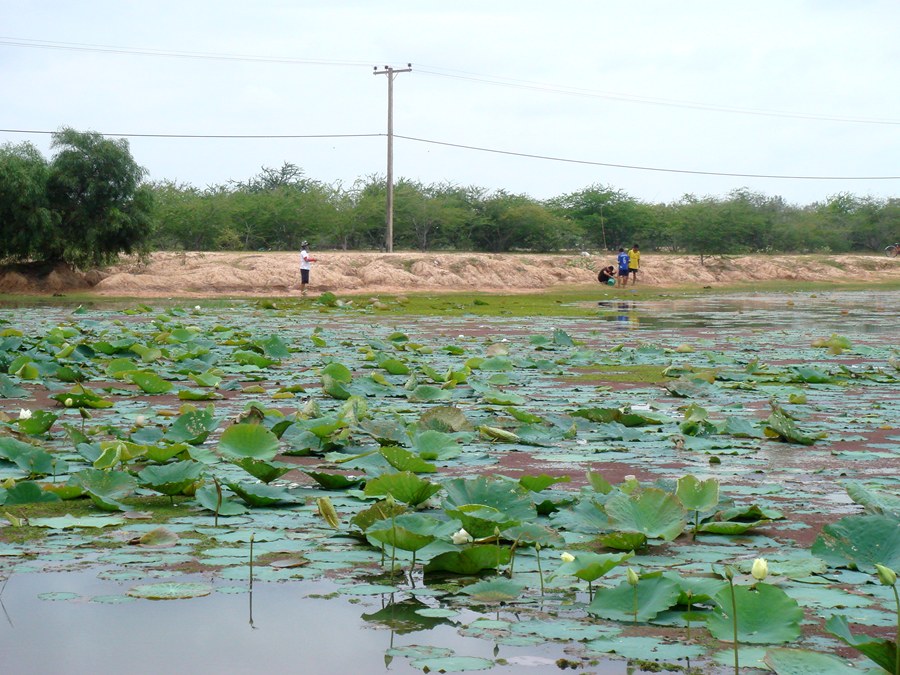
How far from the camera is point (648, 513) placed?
10.5 feet

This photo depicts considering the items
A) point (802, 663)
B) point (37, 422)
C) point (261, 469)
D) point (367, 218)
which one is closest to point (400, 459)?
point (261, 469)

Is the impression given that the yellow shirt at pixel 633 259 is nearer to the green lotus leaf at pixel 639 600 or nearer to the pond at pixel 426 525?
the pond at pixel 426 525

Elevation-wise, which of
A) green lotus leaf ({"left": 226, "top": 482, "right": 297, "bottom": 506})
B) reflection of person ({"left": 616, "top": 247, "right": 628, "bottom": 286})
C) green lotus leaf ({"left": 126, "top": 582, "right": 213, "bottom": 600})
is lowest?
green lotus leaf ({"left": 126, "top": 582, "right": 213, "bottom": 600})

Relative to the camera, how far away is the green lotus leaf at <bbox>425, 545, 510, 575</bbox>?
2.89m

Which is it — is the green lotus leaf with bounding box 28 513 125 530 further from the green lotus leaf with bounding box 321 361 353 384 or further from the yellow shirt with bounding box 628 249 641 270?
the yellow shirt with bounding box 628 249 641 270

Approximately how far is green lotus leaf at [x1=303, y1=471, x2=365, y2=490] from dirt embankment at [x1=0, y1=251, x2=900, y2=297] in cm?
2471

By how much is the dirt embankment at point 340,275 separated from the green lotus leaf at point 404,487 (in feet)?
83.2

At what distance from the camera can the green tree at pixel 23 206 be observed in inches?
1081

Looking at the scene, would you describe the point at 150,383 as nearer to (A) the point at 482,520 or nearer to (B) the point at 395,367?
(B) the point at 395,367

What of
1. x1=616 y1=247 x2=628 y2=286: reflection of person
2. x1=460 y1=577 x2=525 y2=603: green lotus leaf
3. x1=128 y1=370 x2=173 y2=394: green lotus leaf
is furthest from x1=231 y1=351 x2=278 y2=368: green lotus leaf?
x1=616 y1=247 x2=628 y2=286: reflection of person

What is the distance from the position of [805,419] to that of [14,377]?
524 centimetres

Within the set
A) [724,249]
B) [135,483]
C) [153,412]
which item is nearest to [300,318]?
[153,412]

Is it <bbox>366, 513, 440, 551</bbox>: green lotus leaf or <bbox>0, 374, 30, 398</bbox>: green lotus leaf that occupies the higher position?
<bbox>366, 513, 440, 551</bbox>: green lotus leaf

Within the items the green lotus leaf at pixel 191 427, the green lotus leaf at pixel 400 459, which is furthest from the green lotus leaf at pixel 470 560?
the green lotus leaf at pixel 191 427
